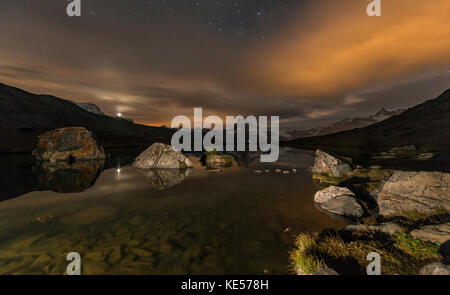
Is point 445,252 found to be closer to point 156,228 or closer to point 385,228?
point 385,228

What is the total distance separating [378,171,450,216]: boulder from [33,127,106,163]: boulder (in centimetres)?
4798

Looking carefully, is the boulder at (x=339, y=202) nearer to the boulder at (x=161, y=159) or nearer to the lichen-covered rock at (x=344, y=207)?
the lichen-covered rock at (x=344, y=207)

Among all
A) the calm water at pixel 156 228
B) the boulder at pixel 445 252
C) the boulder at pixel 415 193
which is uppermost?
the boulder at pixel 415 193

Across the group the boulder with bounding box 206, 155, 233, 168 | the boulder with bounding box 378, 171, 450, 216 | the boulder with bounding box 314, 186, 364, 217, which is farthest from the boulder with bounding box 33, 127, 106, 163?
the boulder with bounding box 378, 171, 450, 216

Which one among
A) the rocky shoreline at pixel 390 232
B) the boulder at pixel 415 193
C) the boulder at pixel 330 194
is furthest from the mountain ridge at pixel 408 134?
the rocky shoreline at pixel 390 232

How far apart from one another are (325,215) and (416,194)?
4.71 metres

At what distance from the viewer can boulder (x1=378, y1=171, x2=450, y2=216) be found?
8875mm

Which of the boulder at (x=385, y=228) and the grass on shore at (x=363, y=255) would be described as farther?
the boulder at (x=385, y=228)

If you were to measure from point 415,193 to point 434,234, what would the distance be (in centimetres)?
459

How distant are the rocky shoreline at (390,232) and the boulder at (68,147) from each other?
4536cm

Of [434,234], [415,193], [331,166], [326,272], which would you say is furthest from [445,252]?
[331,166]

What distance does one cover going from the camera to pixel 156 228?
8.92 m

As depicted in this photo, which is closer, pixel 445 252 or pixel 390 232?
pixel 445 252

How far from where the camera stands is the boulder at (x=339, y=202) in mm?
10273
